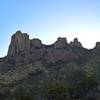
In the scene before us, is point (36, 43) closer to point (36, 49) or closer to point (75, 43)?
point (36, 49)

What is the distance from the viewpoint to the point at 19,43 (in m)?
139

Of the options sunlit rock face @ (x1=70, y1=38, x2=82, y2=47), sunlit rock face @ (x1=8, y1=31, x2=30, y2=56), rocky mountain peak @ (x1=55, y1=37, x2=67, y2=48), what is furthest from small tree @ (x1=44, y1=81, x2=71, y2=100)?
sunlit rock face @ (x1=70, y1=38, x2=82, y2=47)

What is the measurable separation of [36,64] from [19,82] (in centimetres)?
2421

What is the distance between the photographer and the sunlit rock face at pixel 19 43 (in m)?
135

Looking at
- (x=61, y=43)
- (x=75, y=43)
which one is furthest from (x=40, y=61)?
(x=75, y=43)

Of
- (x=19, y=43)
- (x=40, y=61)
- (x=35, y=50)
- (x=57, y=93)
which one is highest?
(x=19, y=43)

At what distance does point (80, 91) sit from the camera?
69.9 meters

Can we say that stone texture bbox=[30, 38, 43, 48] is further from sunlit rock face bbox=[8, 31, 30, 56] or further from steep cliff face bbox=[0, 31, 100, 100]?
sunlit rock face bbox=[8, 31, 30, 56]

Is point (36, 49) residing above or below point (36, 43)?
below

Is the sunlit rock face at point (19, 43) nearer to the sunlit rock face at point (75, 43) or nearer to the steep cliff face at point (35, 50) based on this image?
the steep cliff face at point (35, 50)

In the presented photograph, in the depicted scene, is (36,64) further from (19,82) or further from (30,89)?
(30,89)

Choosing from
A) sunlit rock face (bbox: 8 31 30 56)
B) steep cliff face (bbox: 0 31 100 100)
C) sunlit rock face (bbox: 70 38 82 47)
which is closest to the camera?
steep cliff face (bbox: 0 31 100 100)

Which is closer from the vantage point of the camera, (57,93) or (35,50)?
(57,93)

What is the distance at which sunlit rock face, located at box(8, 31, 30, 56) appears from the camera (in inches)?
5315
